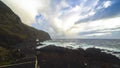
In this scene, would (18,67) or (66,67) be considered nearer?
(18,67)

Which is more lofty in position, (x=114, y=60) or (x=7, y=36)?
(x=7, y=36)

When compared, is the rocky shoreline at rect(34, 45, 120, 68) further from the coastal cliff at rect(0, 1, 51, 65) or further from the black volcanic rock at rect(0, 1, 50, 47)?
the black volcanic rock at rect(0, 1, 50, 47)

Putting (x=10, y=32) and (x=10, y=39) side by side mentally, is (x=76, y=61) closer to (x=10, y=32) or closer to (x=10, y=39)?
(x=10, y=39)

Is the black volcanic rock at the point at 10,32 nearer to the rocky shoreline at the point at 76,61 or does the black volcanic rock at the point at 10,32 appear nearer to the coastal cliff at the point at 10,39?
the coastal cliff at the point at 10,39

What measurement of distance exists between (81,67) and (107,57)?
57.5 ft

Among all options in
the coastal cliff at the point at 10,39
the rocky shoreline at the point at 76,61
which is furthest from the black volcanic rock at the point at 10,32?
the rocky shoreline at the point at 76,61

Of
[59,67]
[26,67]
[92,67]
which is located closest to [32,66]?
[26,67]

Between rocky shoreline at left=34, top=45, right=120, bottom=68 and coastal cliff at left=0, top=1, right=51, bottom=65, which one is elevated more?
coastal cliff at left=0, top=1, right=51, bottom=65

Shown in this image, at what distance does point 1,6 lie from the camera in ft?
416

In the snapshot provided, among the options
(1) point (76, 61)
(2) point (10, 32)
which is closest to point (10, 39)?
(2) point (10, 32)

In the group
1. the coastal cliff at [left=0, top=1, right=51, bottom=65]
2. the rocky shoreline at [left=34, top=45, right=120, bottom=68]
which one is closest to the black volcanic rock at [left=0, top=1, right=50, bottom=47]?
the coastal cliff at [left=0, top=1, right=51, bottom=65]

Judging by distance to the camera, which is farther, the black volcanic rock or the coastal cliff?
the black volcanic rock

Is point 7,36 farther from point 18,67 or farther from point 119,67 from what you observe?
point 18,67

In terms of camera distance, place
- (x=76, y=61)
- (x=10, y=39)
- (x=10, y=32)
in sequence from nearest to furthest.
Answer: (x=76, y=61) → (x=10, y=39) → (x=10, y=32)
